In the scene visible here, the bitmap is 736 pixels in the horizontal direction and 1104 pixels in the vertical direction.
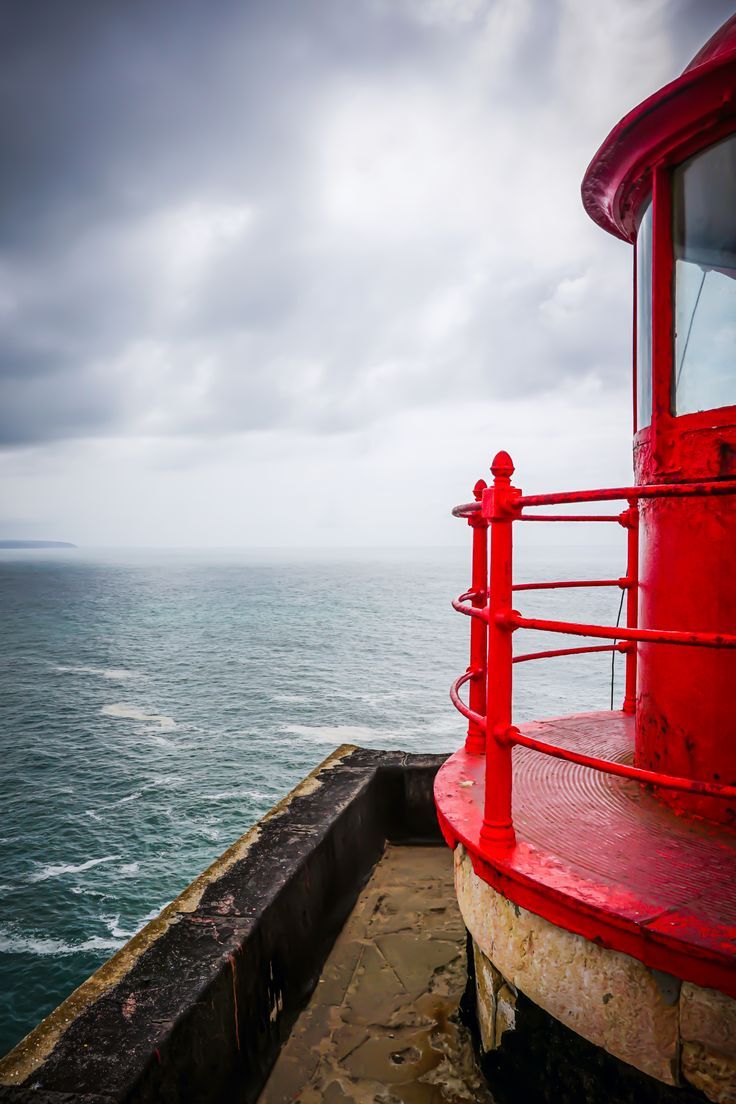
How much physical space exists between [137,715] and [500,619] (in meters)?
30.2

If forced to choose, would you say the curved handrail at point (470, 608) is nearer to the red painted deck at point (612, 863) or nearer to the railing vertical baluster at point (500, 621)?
the railing vertical baluster at point (500, 621)

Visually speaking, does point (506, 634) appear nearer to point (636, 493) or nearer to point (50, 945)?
point (636, 493)

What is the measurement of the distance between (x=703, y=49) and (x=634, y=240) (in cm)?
67

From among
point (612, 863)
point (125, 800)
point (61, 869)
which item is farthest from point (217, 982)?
point (125, 800)

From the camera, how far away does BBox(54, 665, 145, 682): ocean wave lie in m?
37.5

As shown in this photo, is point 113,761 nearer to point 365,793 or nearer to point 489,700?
point 365,793

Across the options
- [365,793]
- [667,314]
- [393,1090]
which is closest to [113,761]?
[365,793]

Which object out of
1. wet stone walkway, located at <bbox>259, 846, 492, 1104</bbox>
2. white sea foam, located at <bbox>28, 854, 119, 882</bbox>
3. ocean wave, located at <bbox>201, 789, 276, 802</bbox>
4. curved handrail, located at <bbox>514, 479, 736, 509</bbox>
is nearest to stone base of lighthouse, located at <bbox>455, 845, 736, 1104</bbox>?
wet stone walkway, located at <bbox>259, 846, 492, 1104</bbox>

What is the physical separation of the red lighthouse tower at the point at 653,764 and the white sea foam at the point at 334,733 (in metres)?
21.8

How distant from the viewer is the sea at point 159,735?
14.1 m

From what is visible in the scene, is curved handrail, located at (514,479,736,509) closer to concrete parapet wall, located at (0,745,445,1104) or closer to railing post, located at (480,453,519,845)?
railing post, located at (480,453,519,845)

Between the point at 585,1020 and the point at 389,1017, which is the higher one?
the point at 585,1020

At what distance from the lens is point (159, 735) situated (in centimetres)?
2584

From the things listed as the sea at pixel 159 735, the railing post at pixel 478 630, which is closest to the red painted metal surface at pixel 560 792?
the railing post at pixel 478 630
